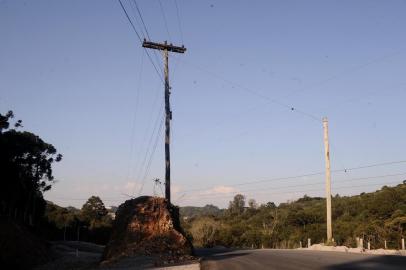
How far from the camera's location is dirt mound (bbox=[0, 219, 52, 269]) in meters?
34.7

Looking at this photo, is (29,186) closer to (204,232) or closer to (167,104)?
(204,232)

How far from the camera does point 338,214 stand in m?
84.6

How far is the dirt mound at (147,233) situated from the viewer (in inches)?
1089

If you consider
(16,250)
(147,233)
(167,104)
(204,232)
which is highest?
(167,104)

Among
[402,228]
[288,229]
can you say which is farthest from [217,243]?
[402,228]

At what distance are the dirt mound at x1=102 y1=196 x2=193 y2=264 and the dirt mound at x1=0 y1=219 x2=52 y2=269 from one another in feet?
26.4

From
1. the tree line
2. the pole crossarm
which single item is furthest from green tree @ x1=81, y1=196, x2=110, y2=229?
the pole crossarm

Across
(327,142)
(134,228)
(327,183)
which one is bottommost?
(134,228)

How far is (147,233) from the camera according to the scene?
2866cm

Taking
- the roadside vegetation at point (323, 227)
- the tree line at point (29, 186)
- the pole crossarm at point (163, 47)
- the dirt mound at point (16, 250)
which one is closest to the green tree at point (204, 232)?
the roadside vegetation at point (323, 227)

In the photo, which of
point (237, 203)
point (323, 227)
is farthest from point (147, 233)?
point (237, 203)

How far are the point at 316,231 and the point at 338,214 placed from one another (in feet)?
60.1

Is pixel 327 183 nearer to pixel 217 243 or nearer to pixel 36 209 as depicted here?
pixel 217 243

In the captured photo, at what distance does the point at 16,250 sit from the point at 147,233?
42.7ft
